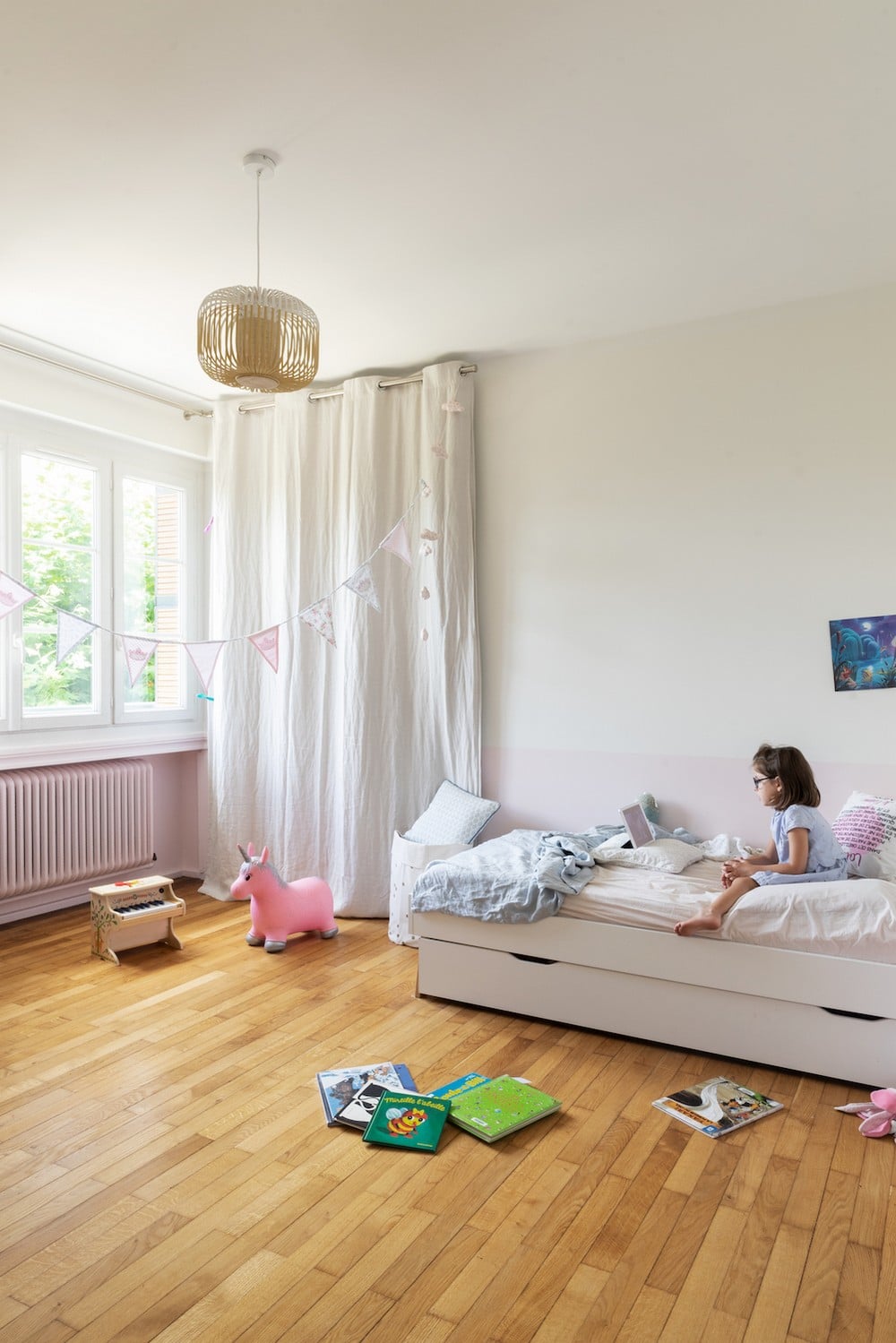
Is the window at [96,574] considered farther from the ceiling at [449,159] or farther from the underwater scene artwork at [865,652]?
the underwater scene artwork at [865,652]

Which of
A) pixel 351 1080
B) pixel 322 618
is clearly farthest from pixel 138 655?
pixel 351 1080

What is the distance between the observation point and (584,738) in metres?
3.97

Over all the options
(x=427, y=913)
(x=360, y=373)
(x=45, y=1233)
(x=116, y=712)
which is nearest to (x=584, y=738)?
(x=427, y=913)

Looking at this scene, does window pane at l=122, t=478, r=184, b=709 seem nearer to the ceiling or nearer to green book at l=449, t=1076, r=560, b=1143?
the ceiling

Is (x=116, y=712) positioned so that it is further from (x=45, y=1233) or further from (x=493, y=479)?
(x=45, y=1233)

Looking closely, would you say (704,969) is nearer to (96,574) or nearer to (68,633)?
(68,633)

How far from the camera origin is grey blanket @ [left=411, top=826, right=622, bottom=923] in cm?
301

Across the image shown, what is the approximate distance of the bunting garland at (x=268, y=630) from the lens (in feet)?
12.2

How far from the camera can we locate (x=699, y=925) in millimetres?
2748

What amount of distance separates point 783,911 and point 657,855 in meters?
0.63

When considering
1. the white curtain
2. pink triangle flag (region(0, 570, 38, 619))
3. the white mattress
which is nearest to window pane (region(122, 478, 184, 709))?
the white curtain

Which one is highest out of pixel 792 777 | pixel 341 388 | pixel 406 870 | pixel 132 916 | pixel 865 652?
pixel 341 388

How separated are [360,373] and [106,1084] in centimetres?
318

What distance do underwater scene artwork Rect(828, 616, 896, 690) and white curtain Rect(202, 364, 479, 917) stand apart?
1.48m
